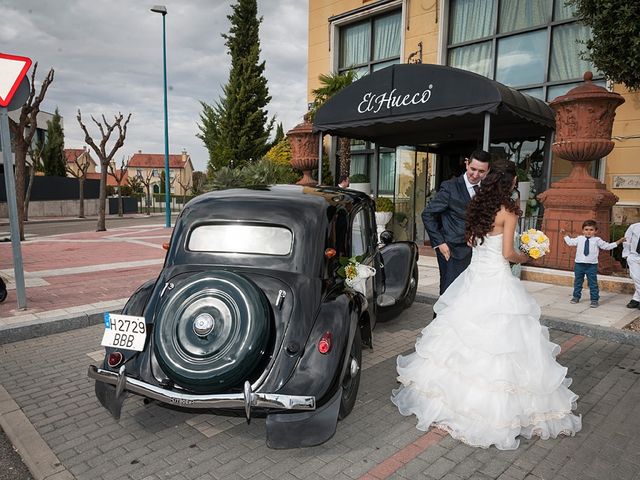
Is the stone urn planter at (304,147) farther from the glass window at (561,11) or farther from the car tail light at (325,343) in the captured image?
the car tail light at (325,343)

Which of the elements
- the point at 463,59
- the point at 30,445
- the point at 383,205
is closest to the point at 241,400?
the point at 30,445

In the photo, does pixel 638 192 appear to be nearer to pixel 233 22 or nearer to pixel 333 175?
pixel 333 175

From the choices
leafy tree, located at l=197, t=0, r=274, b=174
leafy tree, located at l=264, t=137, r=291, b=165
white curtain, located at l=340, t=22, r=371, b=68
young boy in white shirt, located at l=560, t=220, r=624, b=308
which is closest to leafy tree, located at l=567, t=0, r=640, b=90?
young boy in white shirt, located at l=560, t=220, r=624, b=308

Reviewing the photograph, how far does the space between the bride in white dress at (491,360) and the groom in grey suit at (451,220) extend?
0.87 metres

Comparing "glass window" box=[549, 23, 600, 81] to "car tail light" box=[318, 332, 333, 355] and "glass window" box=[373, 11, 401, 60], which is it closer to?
"glass window" box=[373, 11, 401, 60]

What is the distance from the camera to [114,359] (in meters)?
3.21

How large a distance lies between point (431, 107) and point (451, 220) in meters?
4.76

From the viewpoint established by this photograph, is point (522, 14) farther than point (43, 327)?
Yes

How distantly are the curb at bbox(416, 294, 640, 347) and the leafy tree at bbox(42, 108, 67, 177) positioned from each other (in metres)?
41.7

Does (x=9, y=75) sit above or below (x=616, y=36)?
below

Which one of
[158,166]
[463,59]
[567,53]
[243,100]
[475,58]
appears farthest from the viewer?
[158,166]

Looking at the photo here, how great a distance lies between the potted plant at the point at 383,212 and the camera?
12.2 m

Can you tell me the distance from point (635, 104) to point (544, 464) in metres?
10.9

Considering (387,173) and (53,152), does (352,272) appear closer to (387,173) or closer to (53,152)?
(387,173)
